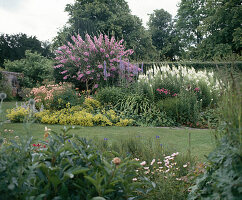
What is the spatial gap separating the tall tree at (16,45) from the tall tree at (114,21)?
594 centimetres

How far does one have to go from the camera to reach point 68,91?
329 inches

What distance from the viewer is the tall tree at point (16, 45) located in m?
26.9

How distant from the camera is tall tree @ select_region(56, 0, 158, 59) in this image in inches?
908

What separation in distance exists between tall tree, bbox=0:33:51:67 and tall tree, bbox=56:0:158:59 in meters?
5.94

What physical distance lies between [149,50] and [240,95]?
979 inches

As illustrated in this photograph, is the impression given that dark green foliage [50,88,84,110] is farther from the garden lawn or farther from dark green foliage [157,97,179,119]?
dark green foliage [157,97,179,119]

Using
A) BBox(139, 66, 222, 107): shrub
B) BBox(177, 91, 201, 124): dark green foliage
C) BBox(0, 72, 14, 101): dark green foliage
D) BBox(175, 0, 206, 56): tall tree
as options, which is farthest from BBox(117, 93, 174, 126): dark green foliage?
BBox(175, 0, 206, 56): tall tree

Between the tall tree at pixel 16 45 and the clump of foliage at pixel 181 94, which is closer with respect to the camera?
the clump of foliage at pixel 181 94

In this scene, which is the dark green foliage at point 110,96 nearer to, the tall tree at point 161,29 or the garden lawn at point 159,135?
the garden lawn at point 159,135

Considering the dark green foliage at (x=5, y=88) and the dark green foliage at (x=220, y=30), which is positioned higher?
the dark green foliage at (x=220, y=30)

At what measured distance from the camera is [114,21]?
76.5 feet

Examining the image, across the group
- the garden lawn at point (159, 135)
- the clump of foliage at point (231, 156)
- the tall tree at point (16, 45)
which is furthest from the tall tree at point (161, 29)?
the clump of foliage at point (231, 156)

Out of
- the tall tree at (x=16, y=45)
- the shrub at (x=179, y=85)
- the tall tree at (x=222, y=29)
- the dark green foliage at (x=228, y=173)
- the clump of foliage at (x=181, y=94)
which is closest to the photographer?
the dark green foliage at (x=228, y=173)

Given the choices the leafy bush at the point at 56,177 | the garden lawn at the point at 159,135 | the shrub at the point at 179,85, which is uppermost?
the shrub at the point at 179,85
